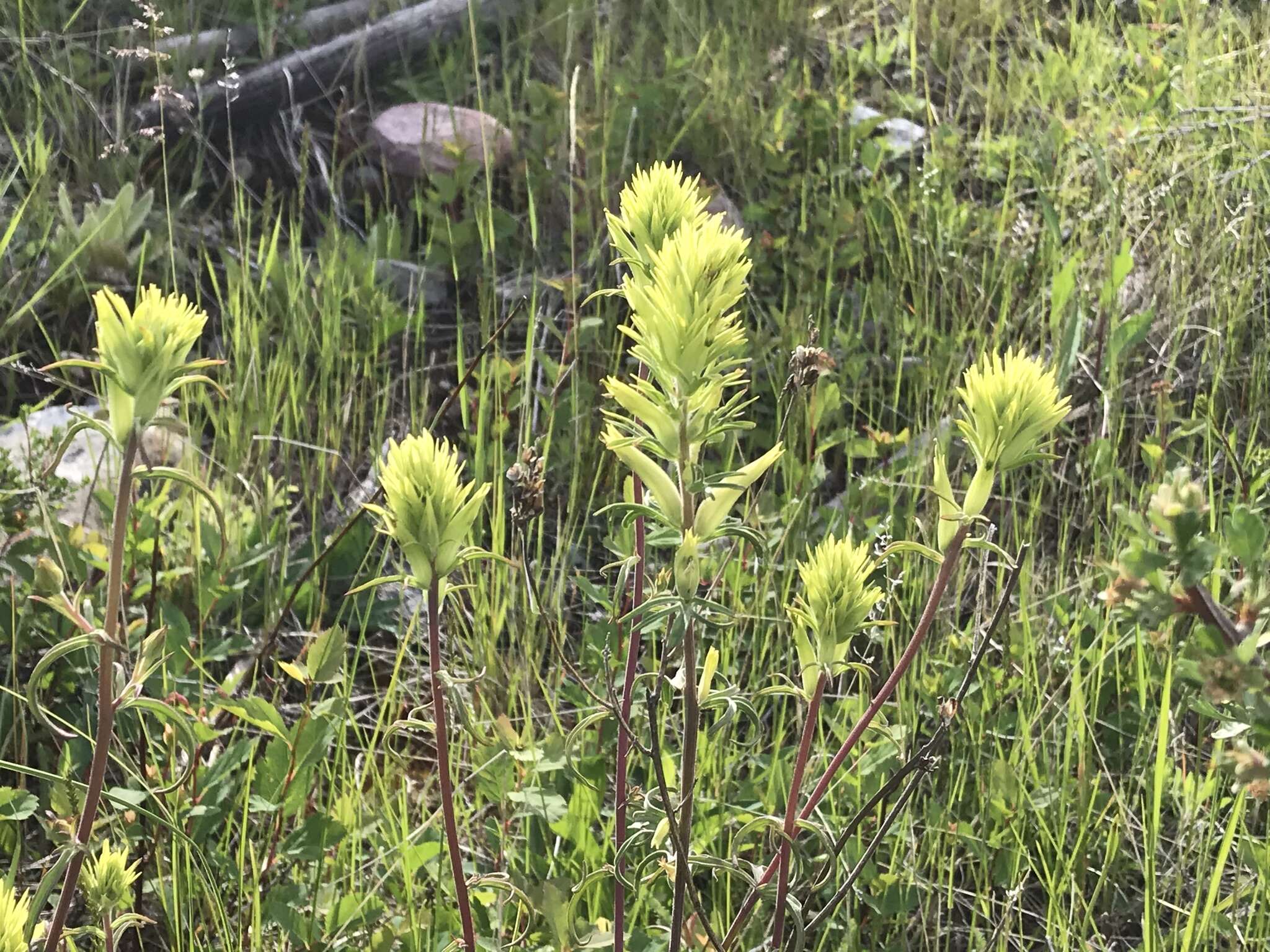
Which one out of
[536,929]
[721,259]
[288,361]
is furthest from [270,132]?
[721,259]

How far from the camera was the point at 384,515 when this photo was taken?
1.00 meters

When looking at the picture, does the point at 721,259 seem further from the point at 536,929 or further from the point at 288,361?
the point at 288,361

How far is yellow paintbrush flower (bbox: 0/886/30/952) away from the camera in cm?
94

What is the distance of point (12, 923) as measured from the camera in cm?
96

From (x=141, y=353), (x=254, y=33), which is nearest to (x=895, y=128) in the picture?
(x=254, y=33)

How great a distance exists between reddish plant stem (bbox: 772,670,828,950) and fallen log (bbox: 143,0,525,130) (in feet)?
8.63

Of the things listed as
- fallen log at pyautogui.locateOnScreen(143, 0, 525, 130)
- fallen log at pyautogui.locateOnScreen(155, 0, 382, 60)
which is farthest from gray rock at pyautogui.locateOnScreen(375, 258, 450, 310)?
fallen log at pyautogui.locateOnScreen(155, 0, 382, 60)

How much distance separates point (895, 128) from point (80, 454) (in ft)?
9.28

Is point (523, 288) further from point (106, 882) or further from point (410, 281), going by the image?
point (106, 882)

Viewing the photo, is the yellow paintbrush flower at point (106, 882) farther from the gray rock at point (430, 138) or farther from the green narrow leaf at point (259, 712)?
the gray rock at point (430, 138)

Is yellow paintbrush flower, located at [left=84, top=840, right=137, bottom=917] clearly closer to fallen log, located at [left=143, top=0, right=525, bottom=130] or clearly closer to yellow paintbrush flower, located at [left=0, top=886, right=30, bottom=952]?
yellow paintbrush flower, located at [left=0, top=886, right=30, bottom=952]

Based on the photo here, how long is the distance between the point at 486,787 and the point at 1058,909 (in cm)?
Result: 90

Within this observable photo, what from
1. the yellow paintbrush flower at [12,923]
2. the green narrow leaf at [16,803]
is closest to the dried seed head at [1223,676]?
the yellow paintbrush flower at [12,923]

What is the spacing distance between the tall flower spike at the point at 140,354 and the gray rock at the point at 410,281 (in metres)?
2.00
